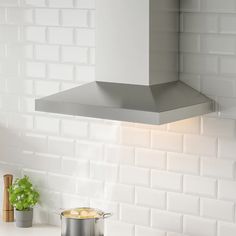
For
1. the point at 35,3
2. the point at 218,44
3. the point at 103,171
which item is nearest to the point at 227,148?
the point at 218,44

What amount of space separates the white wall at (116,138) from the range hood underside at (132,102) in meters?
0.14

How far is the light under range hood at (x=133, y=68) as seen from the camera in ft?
10.5

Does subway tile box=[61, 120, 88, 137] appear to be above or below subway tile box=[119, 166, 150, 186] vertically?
above

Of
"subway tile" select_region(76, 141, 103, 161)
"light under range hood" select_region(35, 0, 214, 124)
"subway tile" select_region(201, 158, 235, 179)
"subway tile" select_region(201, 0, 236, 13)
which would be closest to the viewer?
"light under range hood" select_region(35, 0, 214, 124)

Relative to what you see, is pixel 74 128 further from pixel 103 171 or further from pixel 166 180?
pixel 166 180

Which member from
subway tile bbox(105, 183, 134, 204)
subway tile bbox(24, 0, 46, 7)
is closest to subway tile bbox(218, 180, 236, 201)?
subway tile bbox(105, 183, 134, 204)

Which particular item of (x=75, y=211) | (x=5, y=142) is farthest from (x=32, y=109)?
(x=75, y=211)

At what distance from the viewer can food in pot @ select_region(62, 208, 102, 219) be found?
11.7 feet

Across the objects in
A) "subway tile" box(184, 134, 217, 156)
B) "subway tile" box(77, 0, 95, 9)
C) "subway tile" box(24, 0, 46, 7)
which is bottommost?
"subway tile" box(184, 134, 217, 156)

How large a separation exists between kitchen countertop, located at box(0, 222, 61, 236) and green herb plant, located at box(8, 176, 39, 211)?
0.11m

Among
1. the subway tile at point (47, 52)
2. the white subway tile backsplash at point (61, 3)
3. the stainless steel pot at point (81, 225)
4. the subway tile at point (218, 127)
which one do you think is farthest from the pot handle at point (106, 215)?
the white subway tile backsplash at point (61, 3)

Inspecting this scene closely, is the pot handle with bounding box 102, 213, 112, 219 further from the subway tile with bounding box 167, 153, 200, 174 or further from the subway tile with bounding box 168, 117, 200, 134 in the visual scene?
the subway tile with bounding box 168, 117, 200, 134

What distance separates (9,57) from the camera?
13.6 ft

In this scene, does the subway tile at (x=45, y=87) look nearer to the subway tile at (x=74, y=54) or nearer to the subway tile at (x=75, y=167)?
the subway tile at (x=74, y=54)
